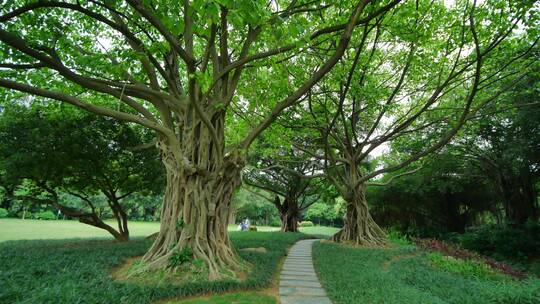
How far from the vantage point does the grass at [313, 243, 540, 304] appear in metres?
4.01

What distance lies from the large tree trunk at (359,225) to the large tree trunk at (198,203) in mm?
6352

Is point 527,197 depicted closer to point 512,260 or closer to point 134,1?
point 512,260

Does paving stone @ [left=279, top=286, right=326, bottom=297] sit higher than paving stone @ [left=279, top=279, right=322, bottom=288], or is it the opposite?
paving stone @ [left=279, top=279, right=322, bottom=288]

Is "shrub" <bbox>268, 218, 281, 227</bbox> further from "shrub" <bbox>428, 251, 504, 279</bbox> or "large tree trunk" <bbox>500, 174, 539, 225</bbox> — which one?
"shrub" <bbox>428, 251, 504, 279</bbox>

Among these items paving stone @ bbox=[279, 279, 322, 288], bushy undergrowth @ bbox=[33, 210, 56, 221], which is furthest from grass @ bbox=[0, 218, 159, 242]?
bushy undergrowth @ bbox=[33, 210, 56, 221]

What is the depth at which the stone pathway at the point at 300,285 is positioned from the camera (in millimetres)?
4227

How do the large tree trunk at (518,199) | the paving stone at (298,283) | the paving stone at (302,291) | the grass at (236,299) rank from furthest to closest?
1. the large tree trunk at (518,199)
2. the paving stone at (298,283)
3. the paving stone at (302,291)
4. the grass at (236,299)

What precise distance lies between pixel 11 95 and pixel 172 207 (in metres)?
4.78

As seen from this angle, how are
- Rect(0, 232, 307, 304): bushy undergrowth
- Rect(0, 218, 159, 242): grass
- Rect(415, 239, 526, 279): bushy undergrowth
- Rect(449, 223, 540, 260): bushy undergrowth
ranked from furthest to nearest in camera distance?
Rect(0, 218, 159, 242): grass, Rect(449, 223, 540, 260): bushy undergrowth, Rect(415, 239, 526, 279): bushy undergrowth, Rect(0, 232, 307, 304): bushy undergrowth

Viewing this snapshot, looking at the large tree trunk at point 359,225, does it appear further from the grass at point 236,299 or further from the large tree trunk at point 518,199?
the grass at point 236,299

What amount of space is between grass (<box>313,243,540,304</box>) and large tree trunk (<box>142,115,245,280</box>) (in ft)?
6.19

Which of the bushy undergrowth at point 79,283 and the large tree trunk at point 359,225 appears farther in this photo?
the large tree trunk at point 359,225

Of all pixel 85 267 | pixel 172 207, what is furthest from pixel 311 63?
A: pixel 85 267

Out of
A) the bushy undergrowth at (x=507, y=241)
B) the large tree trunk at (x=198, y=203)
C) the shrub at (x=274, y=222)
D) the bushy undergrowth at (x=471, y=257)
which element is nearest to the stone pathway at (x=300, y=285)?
the large tree trunk at (x=198, y=203)
